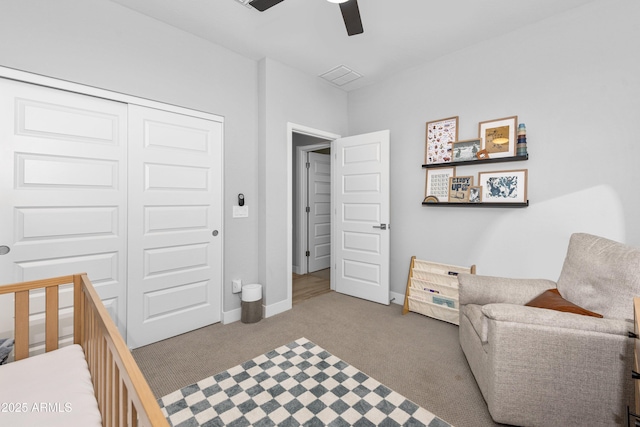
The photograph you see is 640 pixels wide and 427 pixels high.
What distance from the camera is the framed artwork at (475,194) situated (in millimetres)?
2764

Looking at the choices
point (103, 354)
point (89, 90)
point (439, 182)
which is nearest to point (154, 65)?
point (89, 90)

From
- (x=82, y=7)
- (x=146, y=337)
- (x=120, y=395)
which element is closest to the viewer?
(x=120, y=395)

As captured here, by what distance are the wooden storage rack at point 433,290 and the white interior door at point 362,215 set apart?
Answer: 294 mm

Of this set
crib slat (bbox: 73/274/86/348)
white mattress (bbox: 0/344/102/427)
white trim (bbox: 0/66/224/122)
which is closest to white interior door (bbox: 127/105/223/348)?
white trim (bbox: 0/66/224/122)

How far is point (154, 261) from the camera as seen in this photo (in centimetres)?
243

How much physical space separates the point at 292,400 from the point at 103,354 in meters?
1.11

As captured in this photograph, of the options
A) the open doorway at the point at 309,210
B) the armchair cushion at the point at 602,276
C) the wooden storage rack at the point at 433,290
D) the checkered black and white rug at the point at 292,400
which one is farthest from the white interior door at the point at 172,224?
the armchair cushion at the point at 602,276

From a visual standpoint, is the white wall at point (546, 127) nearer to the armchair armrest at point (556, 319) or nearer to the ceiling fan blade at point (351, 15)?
the armchair armrest at point (556, 319)

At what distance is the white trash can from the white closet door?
99 centimetres

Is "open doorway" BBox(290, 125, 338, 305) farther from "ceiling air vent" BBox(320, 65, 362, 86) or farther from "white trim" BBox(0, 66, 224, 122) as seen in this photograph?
"white trim" BBox(0, 66, 224, 122)

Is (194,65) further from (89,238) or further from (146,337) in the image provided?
(146,337)

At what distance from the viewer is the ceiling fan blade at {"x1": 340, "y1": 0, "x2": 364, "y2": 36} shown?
5.47 ft

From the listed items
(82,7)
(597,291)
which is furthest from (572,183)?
(82,7)

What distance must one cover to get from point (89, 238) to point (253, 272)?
1.45m
